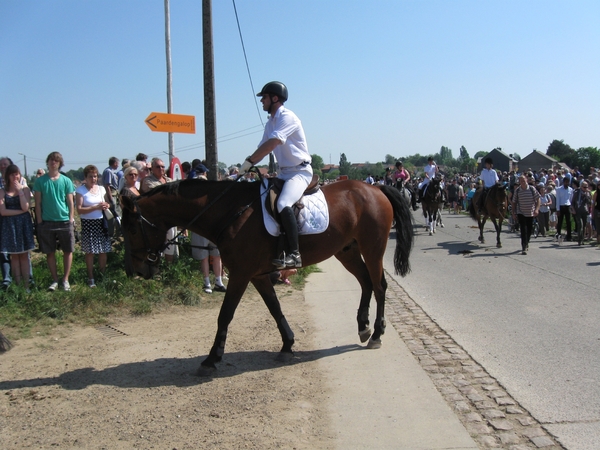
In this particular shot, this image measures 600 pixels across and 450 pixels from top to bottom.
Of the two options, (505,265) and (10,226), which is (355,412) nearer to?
(10,226)

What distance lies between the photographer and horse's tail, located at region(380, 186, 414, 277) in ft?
23.1

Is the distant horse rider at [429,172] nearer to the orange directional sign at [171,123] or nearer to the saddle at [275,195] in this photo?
the orange directional sign at [171,123]

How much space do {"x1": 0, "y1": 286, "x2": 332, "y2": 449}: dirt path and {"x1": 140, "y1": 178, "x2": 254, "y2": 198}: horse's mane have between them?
1848 millimetres

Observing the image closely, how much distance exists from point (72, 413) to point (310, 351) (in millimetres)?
2654

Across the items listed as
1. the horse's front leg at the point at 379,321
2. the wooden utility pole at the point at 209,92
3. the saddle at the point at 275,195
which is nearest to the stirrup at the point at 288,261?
the saddle at the point at 275,195

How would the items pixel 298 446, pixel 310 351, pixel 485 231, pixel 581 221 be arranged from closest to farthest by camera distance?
1. pixel 298 446
2. pixel 310 351
3. pixel 581 221
4. pixel 485 231

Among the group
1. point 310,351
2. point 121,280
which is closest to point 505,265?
point 310,351

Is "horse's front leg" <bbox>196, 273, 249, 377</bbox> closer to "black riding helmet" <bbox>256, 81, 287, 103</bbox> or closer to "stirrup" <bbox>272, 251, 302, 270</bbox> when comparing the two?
"stirrup" <bbox>272, 251, 302, 270</bbox>

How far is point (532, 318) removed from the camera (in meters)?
7.38

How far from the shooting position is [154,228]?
18.8ft

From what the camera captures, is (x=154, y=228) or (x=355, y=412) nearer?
(x=355, y=412)

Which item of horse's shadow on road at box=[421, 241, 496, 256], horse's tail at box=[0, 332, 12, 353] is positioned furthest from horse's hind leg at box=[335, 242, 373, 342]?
horse's shadow on road at box=[421, 241, 496, 256]

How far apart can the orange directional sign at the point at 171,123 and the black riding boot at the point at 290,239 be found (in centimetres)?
594

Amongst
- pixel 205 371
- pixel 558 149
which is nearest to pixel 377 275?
pixel 205 371
